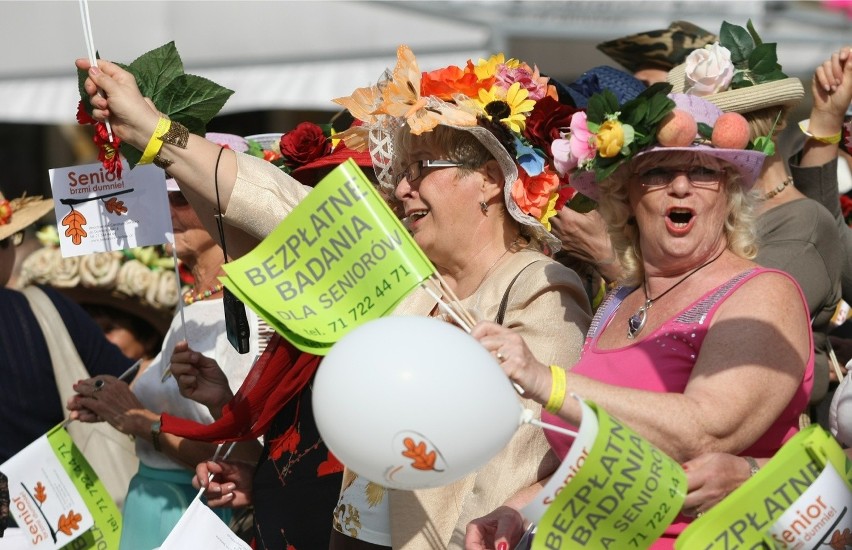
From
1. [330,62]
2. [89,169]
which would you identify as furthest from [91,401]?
[330,62]

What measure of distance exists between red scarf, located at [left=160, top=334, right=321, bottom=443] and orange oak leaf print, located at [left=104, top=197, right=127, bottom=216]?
27.1 inches

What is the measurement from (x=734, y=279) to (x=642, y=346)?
270mm

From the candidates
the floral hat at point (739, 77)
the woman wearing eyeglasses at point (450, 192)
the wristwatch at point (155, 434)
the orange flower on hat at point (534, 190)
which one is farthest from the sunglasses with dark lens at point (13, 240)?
the floral hat at point (739, 77)

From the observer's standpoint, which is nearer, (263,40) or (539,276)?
(539,276)

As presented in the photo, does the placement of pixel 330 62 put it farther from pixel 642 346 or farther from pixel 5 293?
pixel 642 346

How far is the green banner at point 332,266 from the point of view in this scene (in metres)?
2.72

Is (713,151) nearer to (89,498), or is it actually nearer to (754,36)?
(754,36)

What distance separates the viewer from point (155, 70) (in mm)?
3521

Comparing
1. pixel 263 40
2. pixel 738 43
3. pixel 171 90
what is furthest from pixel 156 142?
pixel 263 40

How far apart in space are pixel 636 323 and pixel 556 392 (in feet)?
1.93

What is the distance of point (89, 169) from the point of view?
396cm

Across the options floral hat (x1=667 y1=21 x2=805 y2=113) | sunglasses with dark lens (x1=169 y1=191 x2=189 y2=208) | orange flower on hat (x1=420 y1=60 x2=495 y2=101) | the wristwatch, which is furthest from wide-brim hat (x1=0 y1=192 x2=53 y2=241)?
floral hat (x1=667 y1=21 x2=805 y2=113)

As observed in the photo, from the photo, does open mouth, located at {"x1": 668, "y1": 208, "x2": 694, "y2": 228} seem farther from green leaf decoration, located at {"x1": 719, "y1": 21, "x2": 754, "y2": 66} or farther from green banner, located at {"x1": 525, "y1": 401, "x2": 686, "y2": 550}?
green leaf decoration, located at {"x1": 719, "y1": 21, "x2": 754, "y2": 66}

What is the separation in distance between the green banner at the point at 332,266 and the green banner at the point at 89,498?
1890mm
